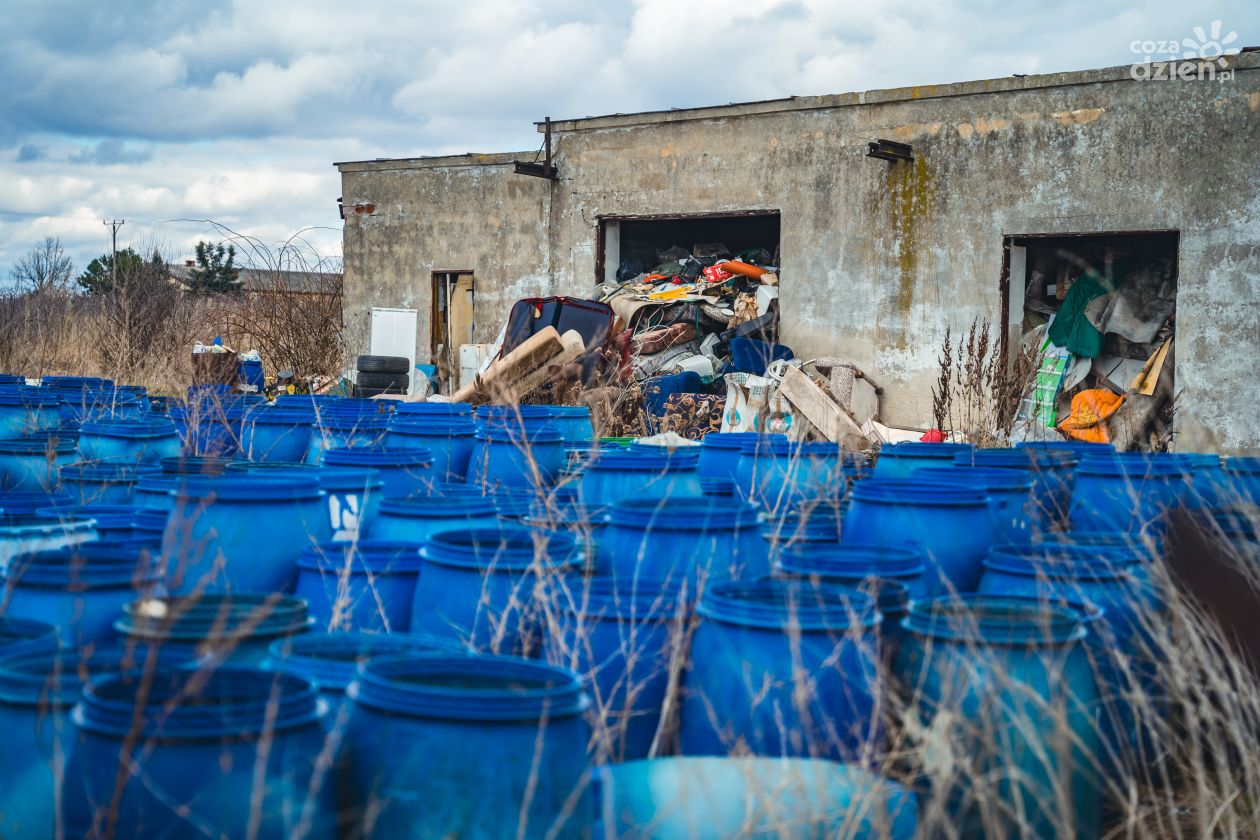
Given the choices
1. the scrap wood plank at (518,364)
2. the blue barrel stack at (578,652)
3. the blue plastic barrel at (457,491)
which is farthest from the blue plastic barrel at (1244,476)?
the scrap wood plank at (518,364)

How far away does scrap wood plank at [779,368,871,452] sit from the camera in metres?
11.2

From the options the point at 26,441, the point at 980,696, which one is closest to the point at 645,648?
the point at 980,696

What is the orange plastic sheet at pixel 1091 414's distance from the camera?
11805 mm

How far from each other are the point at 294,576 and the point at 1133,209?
10221 millimetres

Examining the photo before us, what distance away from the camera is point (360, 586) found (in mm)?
3355

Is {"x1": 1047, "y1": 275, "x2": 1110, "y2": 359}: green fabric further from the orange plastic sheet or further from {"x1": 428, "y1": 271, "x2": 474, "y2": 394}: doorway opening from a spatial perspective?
{"x1": 428, "y1": 271, "x2": 474, "y2": 394}: doorway opening

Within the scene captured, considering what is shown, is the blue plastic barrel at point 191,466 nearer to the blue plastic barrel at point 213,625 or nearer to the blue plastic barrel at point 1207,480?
the blue plastic barrel at point 213,625

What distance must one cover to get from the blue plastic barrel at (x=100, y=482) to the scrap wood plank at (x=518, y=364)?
5.85 m

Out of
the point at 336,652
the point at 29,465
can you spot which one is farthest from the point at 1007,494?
the point at 29,465

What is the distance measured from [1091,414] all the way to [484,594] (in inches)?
395

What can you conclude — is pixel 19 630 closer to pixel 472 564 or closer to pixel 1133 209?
pixel 472 564

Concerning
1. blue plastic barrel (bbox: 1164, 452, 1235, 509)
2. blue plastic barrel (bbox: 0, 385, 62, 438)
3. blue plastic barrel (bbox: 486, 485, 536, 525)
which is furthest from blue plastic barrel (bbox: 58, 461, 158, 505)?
blue plastic barrel (bbox: 1164, 452, 1235, 509)

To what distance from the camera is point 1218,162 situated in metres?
11.1

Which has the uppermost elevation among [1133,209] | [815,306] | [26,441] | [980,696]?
[1133,209]
